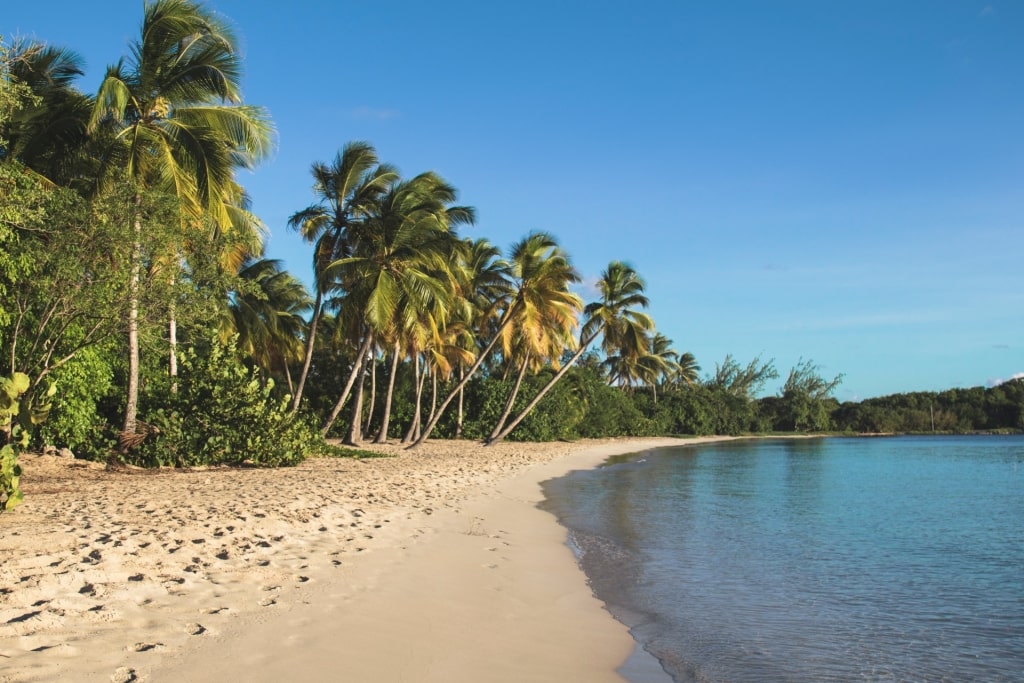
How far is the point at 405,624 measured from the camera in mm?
5215

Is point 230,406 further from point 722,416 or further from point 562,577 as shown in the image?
point 722,416

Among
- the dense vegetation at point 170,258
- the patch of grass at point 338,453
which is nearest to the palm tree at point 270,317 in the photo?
the dense vegetation at point 170,258

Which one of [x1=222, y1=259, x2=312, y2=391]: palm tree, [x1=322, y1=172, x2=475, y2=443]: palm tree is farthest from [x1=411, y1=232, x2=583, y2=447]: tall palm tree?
[x1=222, y1=259, x2=312, y2=391]: palm tree

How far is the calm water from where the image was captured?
5.31 meters

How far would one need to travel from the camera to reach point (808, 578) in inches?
316

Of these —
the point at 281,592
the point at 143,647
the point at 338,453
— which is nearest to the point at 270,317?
the point at 338,453

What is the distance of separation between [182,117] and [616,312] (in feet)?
68.0

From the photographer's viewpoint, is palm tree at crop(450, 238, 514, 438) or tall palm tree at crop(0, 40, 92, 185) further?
palm tree at crop(450, 238, 514, 438)

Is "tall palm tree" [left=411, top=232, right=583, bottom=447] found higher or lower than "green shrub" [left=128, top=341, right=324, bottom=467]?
higher

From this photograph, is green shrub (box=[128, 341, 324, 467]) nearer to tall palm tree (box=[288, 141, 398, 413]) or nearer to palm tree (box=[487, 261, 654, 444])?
tall palm tree (box=[288, 141, 398, 413])

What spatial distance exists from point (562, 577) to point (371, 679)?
3635mm

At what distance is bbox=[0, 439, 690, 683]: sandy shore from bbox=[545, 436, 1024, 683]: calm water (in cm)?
71

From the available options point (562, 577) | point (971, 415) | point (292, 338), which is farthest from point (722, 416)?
point (562, 577)

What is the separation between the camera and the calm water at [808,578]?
5312 millimetres
